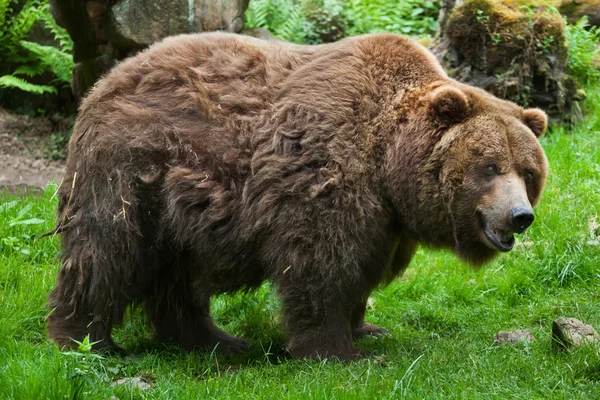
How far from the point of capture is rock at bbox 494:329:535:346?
629 centimetres

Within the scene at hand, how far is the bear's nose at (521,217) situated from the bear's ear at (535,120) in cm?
100

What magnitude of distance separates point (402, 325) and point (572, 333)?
1.93m

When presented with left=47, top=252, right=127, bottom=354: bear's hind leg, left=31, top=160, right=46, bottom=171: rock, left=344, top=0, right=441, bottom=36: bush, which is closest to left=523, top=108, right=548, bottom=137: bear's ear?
left=47, top=252, right=127, bottom=354: bear's hind leg

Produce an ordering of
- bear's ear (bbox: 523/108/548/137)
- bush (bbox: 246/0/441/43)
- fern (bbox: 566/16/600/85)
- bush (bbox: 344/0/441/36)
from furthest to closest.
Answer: bush (bbox: 344/0/441/36), bush (bbox: 246/0/441/43), fern (bbox: 566/16/600/85), bear's ear (bbox: 523/108/548/137)

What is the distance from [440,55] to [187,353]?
6.31 m

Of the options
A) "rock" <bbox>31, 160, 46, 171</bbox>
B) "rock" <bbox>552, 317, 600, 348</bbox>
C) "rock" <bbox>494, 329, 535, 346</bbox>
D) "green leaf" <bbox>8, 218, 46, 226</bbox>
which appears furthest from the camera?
"rock" <bbox>31, 160, 46, 171</bbox>

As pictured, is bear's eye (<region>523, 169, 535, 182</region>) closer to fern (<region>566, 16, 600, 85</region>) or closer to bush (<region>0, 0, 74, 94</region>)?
fern (<region>566, 16, 600, 85</region>)

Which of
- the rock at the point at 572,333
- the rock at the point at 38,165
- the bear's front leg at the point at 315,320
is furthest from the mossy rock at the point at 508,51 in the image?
the bear's front leg at the point at 315,320

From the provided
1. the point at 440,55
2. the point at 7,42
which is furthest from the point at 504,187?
the point at 7,42

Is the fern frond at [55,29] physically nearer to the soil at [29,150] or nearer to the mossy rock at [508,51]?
the soil at [29,150]

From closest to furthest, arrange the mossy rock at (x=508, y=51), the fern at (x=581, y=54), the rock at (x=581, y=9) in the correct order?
the mossy rock at (x=508, y=51), the fern at (x=581, y=54), the rock at (x=581, y=9)

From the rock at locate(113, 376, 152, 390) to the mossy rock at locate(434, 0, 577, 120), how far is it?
6851 mm

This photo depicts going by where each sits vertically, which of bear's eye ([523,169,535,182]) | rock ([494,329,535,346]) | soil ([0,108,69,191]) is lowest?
rock ([494,329,535,346])

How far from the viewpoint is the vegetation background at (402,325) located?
511cm
